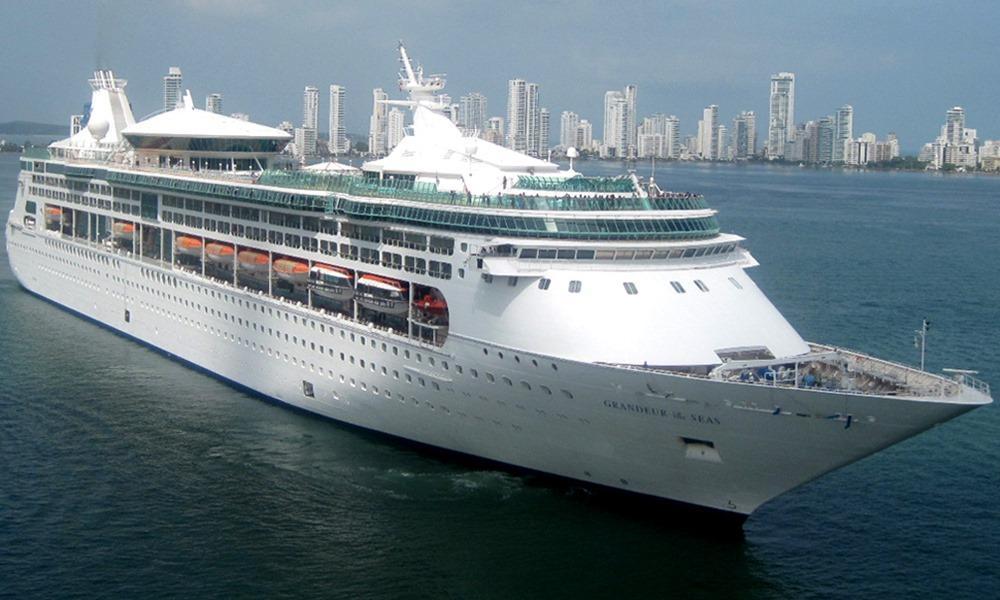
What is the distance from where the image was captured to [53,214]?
36.0 metres

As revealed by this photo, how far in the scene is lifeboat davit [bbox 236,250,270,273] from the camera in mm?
25719

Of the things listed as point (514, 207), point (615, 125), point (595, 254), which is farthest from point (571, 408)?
point (615, 125)

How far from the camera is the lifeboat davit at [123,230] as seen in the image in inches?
1233

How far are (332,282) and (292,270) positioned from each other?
1859mm

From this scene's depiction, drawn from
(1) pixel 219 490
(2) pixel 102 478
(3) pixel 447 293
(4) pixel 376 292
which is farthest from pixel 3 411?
(3) pixel 447 293

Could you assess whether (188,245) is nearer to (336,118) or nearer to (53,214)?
(53,214)

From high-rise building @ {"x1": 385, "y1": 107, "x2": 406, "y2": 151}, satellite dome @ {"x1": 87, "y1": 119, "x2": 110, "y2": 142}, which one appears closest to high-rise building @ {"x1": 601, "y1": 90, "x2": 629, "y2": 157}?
high-rise building @ {"x1": 385, "y1": 107, "x2": 406, "y2": 151}

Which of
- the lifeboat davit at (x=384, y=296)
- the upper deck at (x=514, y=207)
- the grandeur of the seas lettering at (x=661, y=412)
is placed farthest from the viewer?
the lifeboat davit at (x=384, y=296)

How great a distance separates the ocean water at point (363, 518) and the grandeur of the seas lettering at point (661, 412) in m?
2.03

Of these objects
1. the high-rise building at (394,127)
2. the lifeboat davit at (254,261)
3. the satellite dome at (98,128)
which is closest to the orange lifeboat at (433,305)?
the lifeboat davit at (254,261)

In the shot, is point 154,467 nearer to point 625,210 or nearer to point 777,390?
point 625,210

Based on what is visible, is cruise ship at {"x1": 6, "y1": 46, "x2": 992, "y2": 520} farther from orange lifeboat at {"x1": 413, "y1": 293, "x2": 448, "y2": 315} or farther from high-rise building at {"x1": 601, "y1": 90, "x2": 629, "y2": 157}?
high-rise building at {"x1": 601, "y1": 90, "x2": 629, "y2": 157}

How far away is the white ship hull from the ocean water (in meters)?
0.61

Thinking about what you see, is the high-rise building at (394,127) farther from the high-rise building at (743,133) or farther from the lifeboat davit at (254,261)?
the high-rise building at (743,133)
